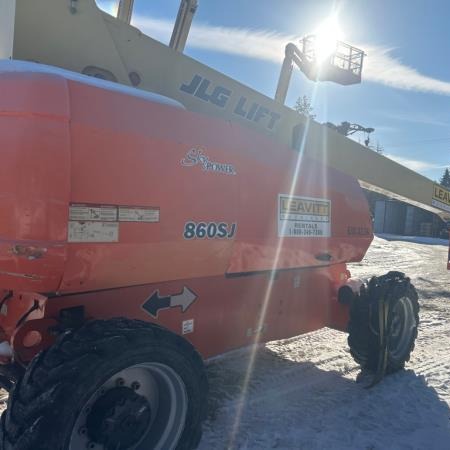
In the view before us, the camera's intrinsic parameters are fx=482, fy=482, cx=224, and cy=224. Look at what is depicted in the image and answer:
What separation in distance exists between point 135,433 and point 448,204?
592cm

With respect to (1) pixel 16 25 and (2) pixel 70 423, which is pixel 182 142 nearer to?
(1) pixel 16 25

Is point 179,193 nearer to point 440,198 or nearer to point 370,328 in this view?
point 370,328

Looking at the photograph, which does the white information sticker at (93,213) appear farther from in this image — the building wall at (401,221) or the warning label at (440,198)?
the building wall at (401,221)

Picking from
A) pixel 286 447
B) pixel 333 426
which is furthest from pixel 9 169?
pixel 333 426

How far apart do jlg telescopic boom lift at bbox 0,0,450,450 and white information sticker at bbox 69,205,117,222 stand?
0.4 inches

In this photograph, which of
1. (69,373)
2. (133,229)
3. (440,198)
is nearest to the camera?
(69,373)

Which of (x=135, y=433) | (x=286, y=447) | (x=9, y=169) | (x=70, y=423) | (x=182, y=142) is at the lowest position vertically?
(x=286, y=447)

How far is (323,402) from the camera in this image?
4051 mm

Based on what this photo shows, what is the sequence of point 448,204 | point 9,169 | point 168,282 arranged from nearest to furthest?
point 9,169, point 168,282, point 448,204

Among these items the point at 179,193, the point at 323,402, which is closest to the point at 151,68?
the point at 179,193

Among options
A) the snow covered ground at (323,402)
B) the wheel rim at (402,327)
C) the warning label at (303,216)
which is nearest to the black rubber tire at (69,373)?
the snow covered ground at (323,402)

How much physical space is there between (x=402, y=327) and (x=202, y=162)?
3070 mm

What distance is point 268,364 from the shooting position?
4.86 meters

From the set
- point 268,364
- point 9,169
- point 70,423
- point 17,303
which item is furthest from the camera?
point 268,364
